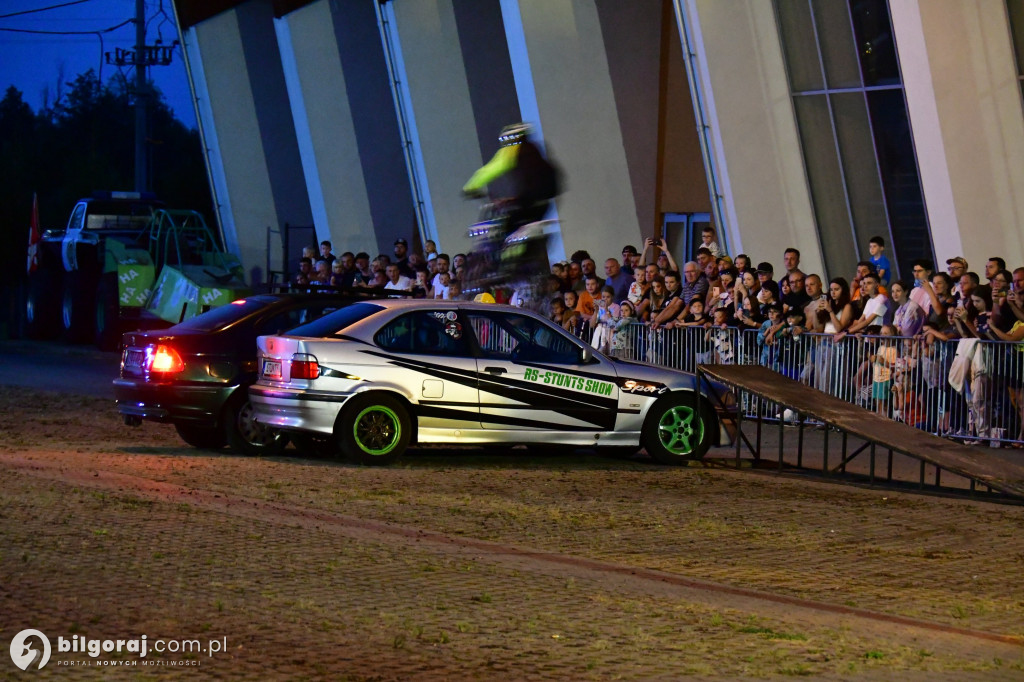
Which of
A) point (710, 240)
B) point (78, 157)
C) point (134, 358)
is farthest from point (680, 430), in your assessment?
point (78, 157)

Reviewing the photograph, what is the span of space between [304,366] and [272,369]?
0.41m

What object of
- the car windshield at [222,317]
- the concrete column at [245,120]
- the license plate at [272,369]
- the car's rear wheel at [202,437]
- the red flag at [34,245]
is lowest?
the car's rear wheel at [202,437]

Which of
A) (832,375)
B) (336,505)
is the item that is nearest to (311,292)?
(336,505)

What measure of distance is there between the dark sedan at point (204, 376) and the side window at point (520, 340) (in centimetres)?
203

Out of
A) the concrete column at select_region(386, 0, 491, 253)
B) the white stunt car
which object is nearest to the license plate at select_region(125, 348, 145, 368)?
the white stunt car

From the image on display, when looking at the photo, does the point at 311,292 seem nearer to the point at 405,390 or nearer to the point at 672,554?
the point at 405,390

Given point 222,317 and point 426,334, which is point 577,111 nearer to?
point 222,317

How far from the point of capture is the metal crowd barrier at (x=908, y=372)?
15.5 meters

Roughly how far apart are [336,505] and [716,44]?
14.3m

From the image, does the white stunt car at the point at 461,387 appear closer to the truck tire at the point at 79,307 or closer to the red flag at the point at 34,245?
the truck tire at the point at 79,307

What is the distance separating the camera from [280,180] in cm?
4128

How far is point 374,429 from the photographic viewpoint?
1308cm

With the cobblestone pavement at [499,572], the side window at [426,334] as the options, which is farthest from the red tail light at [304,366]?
the cobblestone pavement at [499,572]

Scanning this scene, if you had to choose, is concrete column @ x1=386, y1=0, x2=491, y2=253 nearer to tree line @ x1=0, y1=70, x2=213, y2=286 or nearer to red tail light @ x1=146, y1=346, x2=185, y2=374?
red tail light @ x1=146, y1=346, x2=185, y2=374
